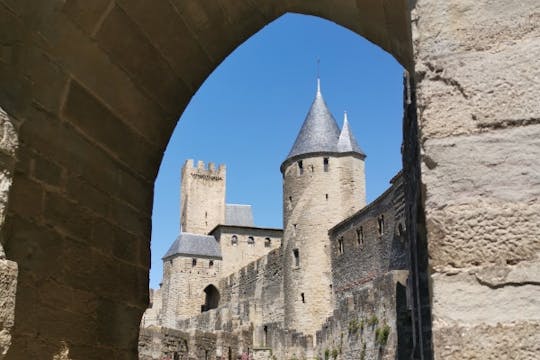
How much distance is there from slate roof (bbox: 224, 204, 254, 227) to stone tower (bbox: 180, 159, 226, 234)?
55 cm

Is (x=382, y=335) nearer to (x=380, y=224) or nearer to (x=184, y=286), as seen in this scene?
(x=380, y=224)

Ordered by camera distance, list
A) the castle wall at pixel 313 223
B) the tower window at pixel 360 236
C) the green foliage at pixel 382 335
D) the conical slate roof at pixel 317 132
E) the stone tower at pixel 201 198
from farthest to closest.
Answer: the stone tower at pixel 201 198 < the conical slate roof at pixel 317 132 < the castle wall at pixel 313 223 < the tower window at pixel 360 236 < the green foliage at pixel 382 335

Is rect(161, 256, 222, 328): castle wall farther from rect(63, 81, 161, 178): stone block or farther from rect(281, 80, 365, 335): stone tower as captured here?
rect(63, 81, 161, 178): stone block

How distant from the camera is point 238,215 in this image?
2354 inches

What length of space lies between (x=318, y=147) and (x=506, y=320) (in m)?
35.2

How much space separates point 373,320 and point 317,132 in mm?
19653

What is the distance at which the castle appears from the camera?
18922mm

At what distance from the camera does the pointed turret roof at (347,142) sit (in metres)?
36.7

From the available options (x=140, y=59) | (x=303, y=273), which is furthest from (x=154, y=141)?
(x=303, y=273)

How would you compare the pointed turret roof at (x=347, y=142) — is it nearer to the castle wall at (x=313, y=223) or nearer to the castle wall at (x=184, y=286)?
the castle wall at (x=313, y=223)

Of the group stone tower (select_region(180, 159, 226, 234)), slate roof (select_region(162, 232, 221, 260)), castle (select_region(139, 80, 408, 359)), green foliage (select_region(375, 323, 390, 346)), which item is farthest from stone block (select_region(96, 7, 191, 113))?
stone tower (select_region(180, 159, 226, 234))

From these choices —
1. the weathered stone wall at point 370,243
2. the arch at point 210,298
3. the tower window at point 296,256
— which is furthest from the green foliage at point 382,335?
the arch at point 210,298

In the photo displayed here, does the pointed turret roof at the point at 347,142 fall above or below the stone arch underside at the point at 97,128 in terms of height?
above

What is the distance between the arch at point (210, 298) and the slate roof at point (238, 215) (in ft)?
32.0
